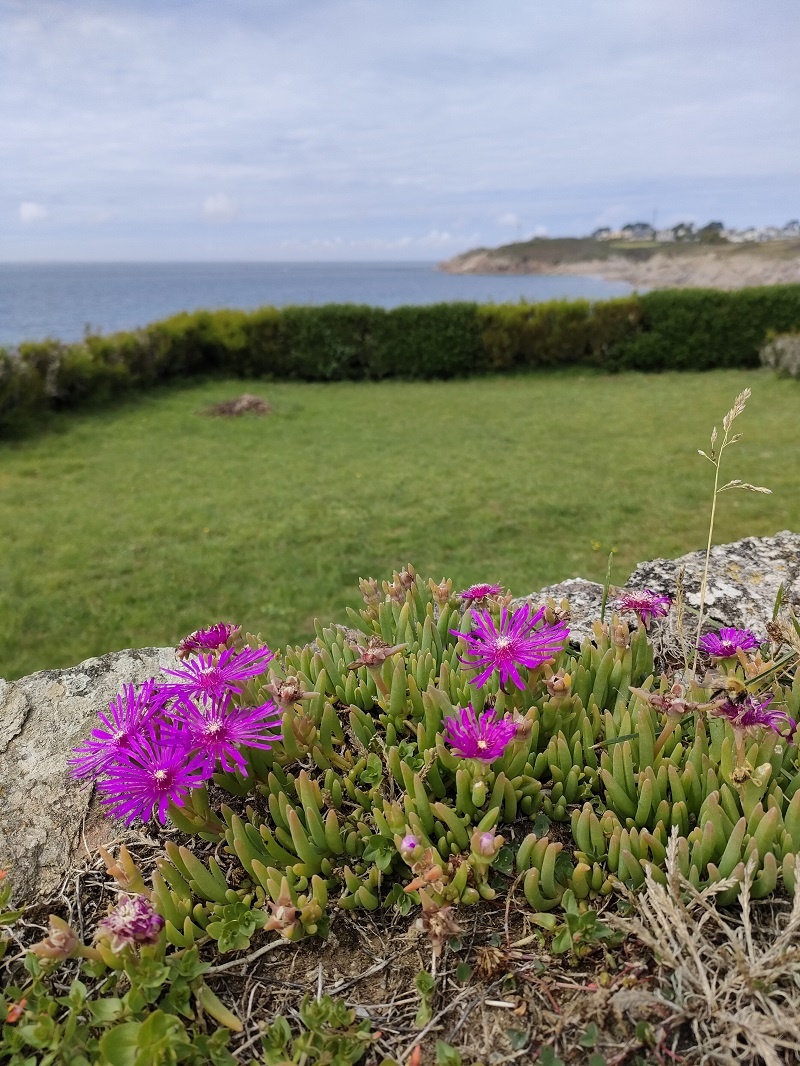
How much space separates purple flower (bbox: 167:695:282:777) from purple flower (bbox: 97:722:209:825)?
1.0 inches

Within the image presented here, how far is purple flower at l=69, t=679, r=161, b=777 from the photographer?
4.99 feet

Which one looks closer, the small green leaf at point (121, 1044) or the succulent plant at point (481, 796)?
the small green leaf at point (121, 1044)

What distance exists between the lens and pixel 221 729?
4.91 feet

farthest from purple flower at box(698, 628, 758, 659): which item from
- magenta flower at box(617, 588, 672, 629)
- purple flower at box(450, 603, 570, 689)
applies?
purple flower at box(450, 603, 570, 689)

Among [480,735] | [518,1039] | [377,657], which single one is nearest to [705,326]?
[377,657]

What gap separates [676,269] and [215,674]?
255 ft

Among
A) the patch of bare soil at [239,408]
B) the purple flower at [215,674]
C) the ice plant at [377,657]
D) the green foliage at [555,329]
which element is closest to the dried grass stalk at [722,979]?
the ice plant at [377,657]

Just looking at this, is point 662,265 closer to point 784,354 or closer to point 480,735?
point 784,354

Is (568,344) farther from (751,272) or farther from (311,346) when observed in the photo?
(751,272)

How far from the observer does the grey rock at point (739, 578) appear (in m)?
2.45

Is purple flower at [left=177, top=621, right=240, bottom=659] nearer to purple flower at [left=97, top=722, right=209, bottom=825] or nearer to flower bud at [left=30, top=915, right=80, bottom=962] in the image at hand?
purple flower at [left=97, top=722, right=209, bottom=825]

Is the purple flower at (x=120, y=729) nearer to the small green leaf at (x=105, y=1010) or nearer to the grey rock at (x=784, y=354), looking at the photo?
the small green leaf at (x=105, y=1010)

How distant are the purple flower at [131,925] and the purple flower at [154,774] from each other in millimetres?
192

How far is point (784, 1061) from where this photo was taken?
112 centimetres
